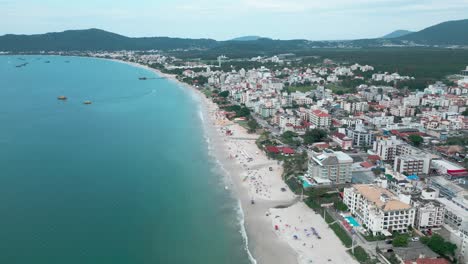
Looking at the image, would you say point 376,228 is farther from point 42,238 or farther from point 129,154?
point 129,154

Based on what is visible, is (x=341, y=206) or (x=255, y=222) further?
(x=341, y=206)

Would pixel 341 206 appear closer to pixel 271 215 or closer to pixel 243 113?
pixel 271 215

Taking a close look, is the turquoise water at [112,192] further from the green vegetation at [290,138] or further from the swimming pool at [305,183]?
the green vegetation at [290,138]

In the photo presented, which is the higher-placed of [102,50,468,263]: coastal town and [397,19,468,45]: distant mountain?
[397,19,468,45]: distant mountain

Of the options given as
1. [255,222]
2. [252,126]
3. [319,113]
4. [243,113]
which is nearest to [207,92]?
[243,113]

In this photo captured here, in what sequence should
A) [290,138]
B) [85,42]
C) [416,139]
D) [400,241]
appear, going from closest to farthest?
[400,241] → [416,139] → [290,138] → [85,42]

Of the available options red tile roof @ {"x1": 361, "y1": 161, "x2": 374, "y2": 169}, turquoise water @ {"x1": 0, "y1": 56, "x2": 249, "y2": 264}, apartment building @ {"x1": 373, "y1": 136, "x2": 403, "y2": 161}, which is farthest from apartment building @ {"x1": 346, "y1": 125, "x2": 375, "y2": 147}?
turquoise water @ {"x1": 0, "y1": 56, "x2": 249, "y2": 264}

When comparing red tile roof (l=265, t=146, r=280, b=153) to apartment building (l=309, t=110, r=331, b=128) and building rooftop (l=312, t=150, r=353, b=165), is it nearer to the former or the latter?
building rooftop (l=312, t=150, r=353, b=165)

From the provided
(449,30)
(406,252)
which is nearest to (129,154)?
(406,252)
